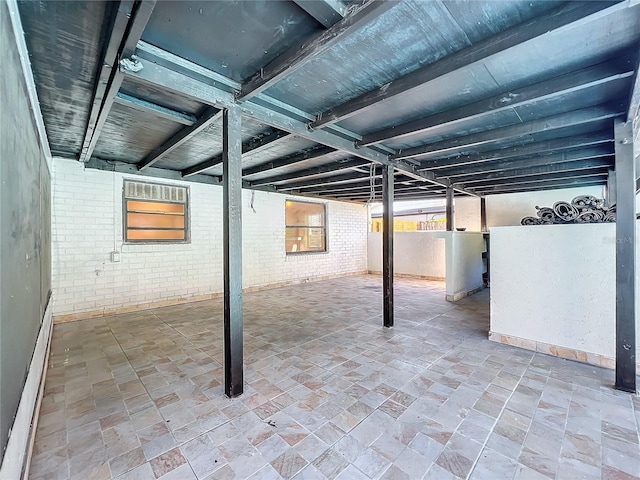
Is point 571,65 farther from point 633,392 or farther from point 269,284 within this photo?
point 269,284

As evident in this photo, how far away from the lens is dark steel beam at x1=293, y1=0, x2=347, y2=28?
1.45 m

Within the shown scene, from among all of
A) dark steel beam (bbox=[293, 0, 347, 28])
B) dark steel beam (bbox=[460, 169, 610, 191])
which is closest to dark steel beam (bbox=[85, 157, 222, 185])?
dark steel beam (bbox=[293, 0, 347, 28])

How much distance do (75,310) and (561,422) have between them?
625 centimetres

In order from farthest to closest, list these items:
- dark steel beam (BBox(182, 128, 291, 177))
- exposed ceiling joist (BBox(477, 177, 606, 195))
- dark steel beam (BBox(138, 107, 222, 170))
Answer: exposed ceiling joist (BBox(477, 177, 606, 195))
dark steel beam (BBox(182, 128, 291, 177))
dark steel beam (BBox(138, 107, 222, 170))

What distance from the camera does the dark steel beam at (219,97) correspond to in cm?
190

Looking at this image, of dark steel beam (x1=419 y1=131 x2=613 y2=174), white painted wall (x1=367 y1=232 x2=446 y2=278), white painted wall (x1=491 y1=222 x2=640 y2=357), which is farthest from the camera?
white painted wall (x1=367 y1=232 x2=446 y2=278)

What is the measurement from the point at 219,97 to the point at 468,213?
29.1 feet

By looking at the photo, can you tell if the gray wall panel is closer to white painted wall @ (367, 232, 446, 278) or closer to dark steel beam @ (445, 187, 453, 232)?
dark steel beam @ (445, 187, 453, 232)

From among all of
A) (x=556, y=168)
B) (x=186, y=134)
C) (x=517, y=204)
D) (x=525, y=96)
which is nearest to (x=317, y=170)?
(x=186, y=134)

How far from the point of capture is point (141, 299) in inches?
205

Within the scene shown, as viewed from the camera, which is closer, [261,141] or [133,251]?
[261,141]

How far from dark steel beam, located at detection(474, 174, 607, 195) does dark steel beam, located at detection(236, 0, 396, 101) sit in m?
6.40

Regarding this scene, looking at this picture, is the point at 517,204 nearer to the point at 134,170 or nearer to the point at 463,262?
the point at 463,262

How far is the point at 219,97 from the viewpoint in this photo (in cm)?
226
